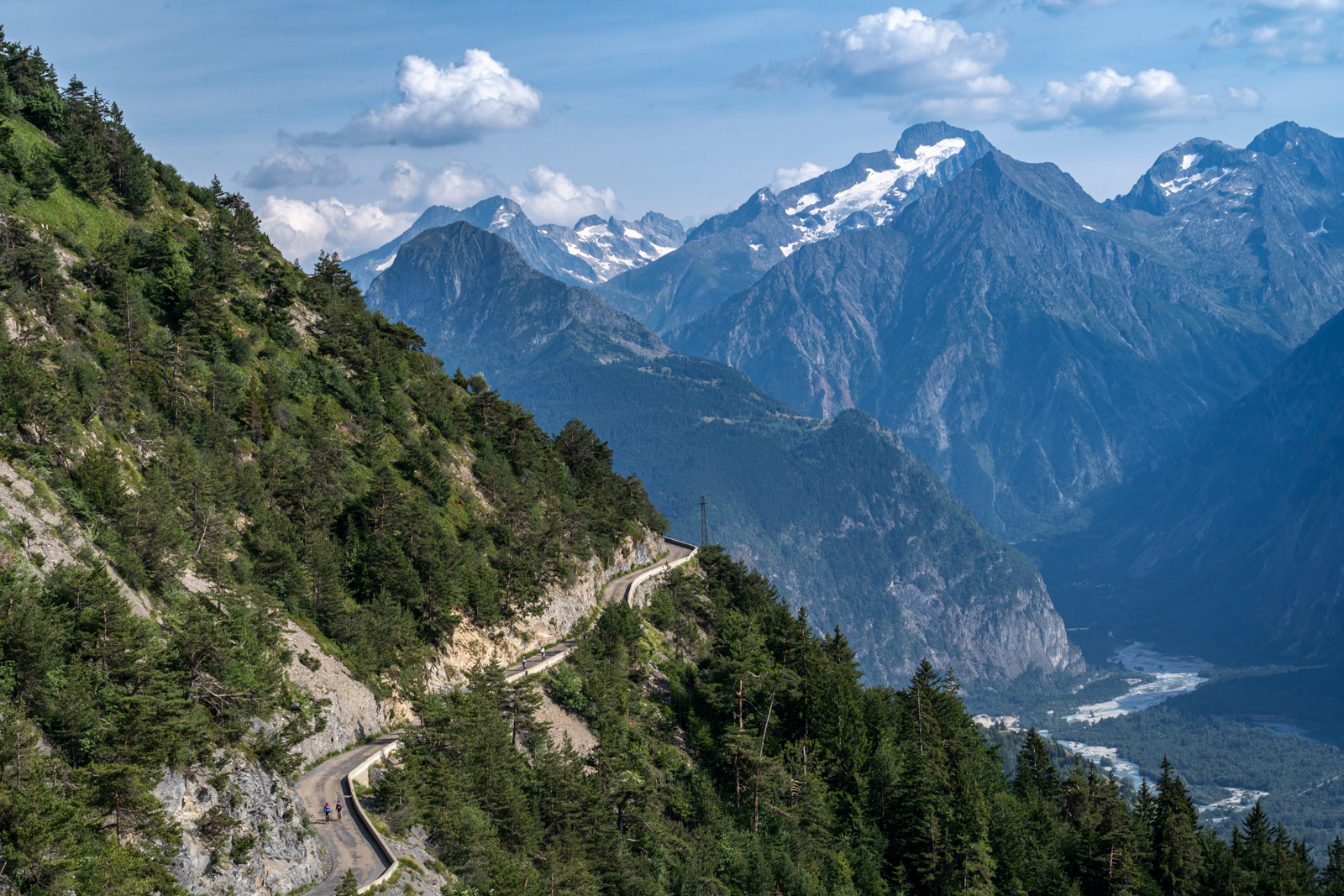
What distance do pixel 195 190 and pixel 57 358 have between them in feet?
147

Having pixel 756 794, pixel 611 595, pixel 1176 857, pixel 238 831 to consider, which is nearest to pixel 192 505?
pixel 238 831

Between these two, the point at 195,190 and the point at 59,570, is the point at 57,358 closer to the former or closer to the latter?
the point at 59,570

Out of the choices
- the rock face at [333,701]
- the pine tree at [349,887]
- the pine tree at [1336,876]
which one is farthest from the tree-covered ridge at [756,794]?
the pine tree at [349,887]

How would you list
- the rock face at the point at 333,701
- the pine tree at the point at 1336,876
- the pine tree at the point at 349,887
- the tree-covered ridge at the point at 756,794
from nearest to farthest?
the pine tree at the point at 349,887
the rock face at the point at 333,701
the tree-covered ridge at the point at 756,794
the pine tree at the point at 1336,876

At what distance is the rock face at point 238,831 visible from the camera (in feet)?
128

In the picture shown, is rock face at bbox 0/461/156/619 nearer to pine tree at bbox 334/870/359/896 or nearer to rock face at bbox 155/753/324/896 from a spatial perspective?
rock face at bbox 155/753/324/896

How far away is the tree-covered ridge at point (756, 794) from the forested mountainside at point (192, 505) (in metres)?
8.63

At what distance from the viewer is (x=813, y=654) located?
94.0m

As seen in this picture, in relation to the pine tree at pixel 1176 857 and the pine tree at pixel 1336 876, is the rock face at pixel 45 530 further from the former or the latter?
the pine tree at pixel 1336 876

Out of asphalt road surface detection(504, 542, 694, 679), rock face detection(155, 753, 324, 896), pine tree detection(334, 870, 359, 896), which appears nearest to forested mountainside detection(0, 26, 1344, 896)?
rock face detection(155, 753, 324, 896)

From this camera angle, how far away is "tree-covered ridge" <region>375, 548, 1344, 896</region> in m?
57.5

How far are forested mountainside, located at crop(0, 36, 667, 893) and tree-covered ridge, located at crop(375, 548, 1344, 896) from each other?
863cm

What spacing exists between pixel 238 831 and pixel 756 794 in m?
46.7

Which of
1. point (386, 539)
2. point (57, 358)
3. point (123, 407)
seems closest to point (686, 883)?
point (386, 539)
